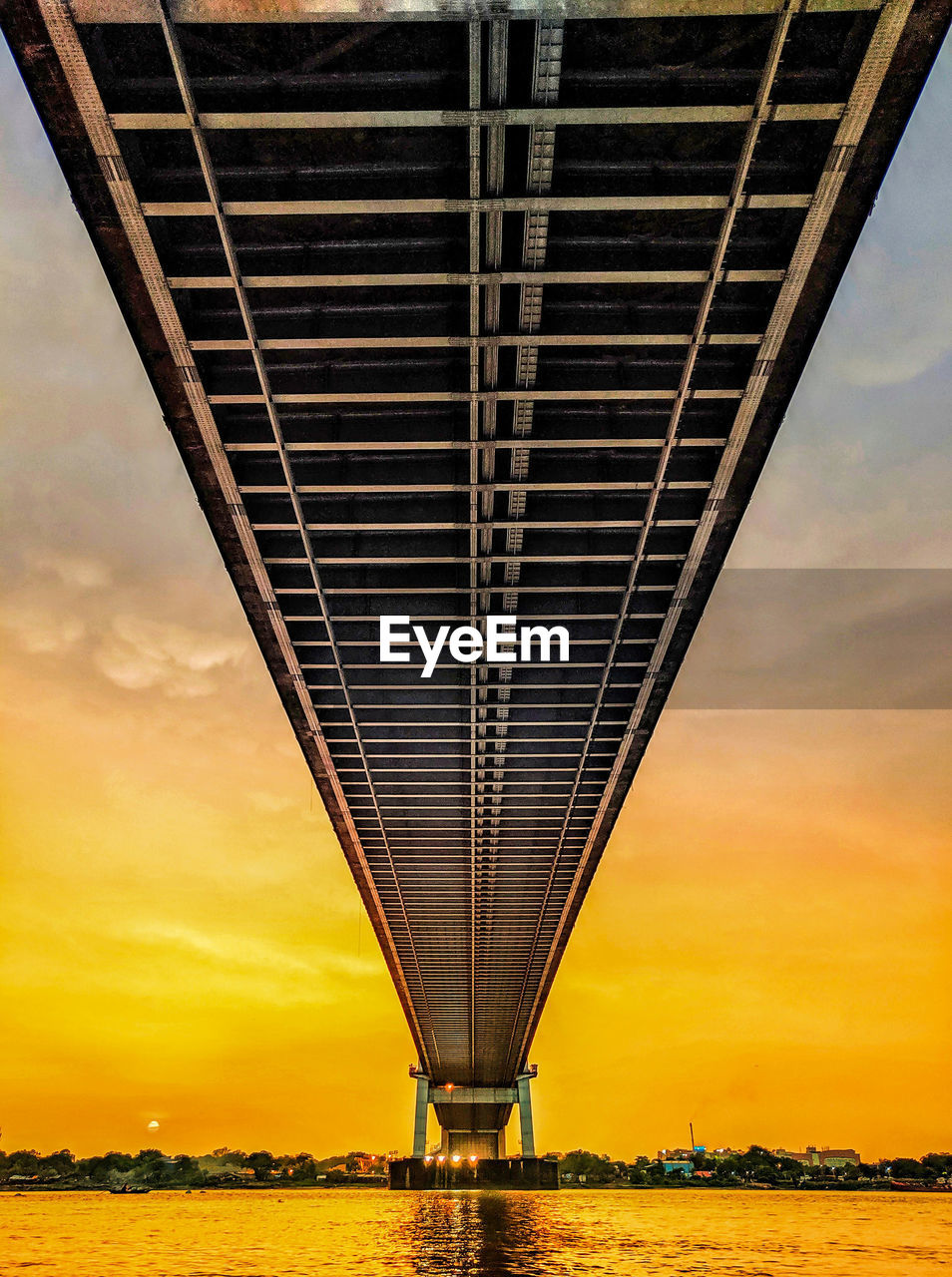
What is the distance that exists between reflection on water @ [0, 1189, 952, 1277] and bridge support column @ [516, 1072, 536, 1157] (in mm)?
28496

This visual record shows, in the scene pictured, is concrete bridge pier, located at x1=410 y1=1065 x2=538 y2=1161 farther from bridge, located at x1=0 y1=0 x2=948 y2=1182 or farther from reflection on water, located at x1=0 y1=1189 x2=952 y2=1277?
bridge, located at x1=0 y1=0 x2=948 y2=1182

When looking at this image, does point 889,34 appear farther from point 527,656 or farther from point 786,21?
point 527,656

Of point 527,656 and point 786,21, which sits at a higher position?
point 527,656

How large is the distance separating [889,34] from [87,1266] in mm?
32755

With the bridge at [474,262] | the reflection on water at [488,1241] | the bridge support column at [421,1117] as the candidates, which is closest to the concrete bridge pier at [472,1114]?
the bridge support column at [421,1117]

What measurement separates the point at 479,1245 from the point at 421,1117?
65198 millimetres

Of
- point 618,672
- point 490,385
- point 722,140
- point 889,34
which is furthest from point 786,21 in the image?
point 618,672

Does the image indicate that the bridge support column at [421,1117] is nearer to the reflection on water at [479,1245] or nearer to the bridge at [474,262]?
the reflection on water at [479,1245]

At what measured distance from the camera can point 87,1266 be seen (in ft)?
93.1

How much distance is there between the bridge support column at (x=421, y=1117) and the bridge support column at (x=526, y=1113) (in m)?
8.29

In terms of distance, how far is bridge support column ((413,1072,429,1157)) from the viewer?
9075cm

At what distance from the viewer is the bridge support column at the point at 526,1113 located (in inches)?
3445

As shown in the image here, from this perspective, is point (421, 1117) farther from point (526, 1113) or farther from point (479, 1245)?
point (479, 1245)

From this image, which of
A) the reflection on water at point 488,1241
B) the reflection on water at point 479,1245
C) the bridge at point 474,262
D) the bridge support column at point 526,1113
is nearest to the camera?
the bridge at point 474,262
